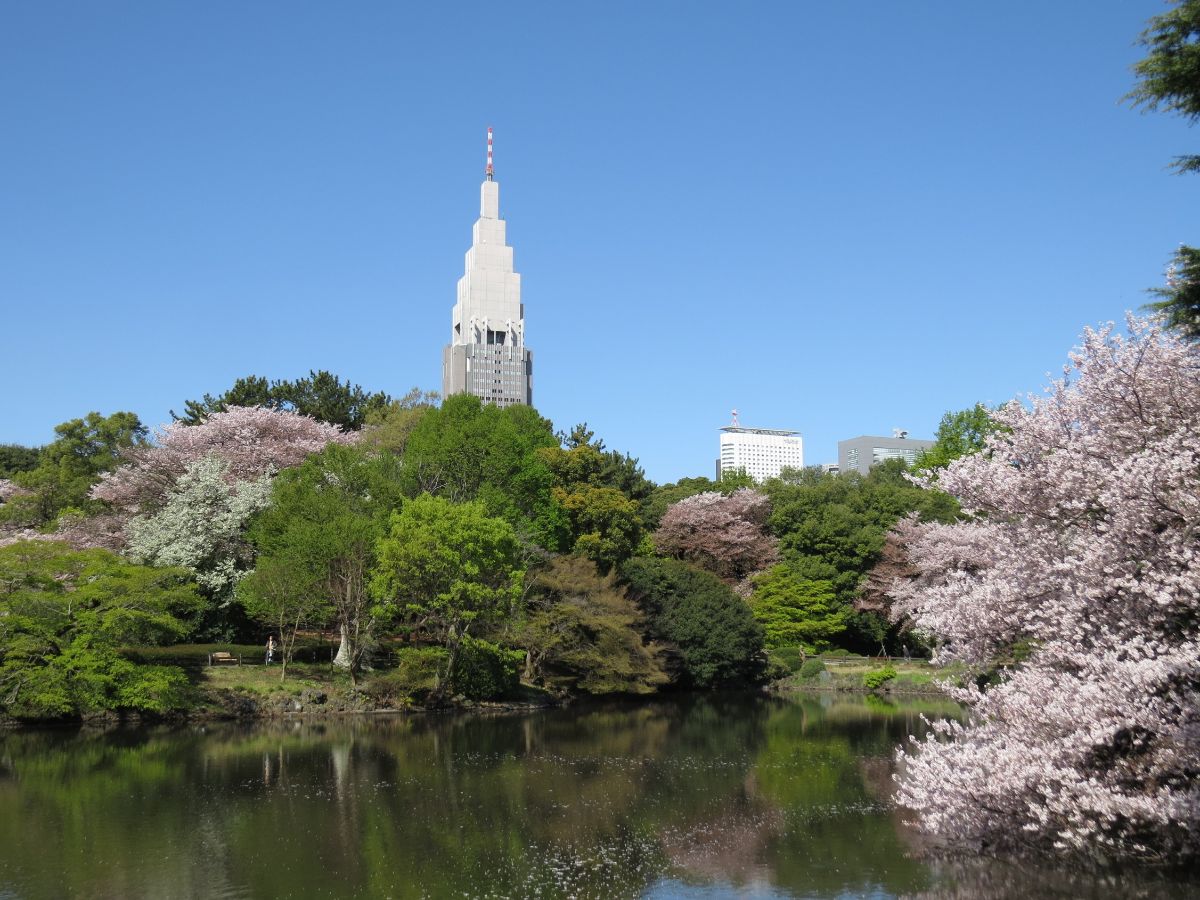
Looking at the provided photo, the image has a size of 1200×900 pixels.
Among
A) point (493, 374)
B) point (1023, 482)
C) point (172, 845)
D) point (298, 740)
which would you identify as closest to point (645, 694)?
point (298, 740)

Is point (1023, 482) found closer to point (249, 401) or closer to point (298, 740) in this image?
point (298, 740)

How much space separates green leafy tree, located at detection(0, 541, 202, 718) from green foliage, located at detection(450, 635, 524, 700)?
830 cm

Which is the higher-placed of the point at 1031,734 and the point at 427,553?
the point at 427,553

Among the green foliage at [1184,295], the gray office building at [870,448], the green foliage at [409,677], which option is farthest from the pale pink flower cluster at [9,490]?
the gray office building at [870,448]

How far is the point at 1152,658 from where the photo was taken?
32.5 feet

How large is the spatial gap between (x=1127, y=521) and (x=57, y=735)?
83.7ft

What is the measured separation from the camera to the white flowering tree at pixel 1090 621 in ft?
31.9

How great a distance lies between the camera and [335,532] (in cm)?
3067

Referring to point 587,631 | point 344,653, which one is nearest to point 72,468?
point 344,653

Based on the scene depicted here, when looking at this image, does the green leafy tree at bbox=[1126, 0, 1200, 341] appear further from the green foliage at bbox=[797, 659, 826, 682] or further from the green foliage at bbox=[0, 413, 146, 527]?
the green foliage at bbox=[0, 413, 146, 527]

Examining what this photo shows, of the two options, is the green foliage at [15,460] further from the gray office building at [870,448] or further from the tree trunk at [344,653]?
the gray office building at [870,448]

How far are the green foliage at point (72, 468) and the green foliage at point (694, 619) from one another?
22.5m

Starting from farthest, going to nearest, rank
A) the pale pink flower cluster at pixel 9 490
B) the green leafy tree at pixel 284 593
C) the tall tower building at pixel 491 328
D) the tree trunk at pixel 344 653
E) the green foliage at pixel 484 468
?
the tall tower building at pixel 491 328, the pale pink flower cluster at pixel 9 490, the green foliage at pixel 484 468, the tree trunk at pixel 344 653, the green leafy tree at pixel 284 593

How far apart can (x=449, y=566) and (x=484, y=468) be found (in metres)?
7.11
